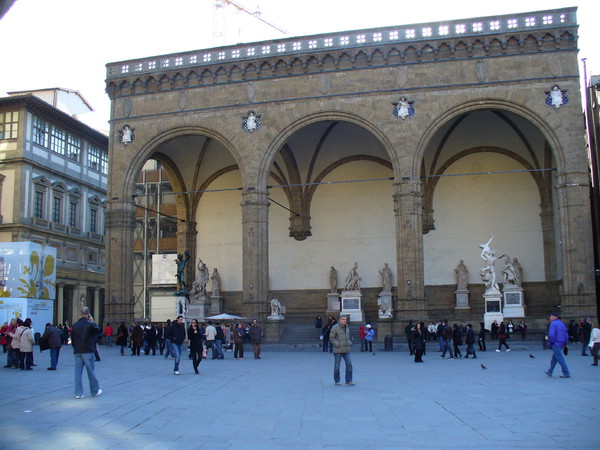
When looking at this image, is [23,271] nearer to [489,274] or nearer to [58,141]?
[58,141]

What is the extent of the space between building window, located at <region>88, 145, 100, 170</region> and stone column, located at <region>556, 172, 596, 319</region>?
3566 cm

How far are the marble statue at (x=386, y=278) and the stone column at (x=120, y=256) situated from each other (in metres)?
12.8

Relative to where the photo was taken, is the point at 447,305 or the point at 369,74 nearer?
the point at 369,74

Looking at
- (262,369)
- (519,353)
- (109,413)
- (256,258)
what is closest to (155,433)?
(109,413)

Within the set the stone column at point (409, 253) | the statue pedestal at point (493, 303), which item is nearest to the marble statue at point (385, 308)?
the stone column at point (409, 253)

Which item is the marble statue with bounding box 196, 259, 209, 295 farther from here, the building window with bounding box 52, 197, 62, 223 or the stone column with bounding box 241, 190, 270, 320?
the building window with bounding box 52, 197, 62, 223

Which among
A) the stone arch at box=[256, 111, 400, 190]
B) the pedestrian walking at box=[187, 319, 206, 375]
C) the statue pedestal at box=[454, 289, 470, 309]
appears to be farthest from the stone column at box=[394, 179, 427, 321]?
the pedestrian walking at box=[187, 319, 206, 375]

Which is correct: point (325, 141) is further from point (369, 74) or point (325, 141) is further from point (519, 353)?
point (519, 353)

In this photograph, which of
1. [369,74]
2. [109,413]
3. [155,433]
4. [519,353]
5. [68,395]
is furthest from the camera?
[369,74]

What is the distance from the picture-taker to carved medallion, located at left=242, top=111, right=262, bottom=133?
102ft

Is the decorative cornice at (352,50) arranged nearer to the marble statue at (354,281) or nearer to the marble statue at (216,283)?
the marble statue at (354,281)

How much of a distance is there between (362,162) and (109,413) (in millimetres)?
28716

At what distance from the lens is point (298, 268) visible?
123 feet

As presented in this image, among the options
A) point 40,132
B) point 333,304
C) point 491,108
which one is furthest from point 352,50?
point 40,132
